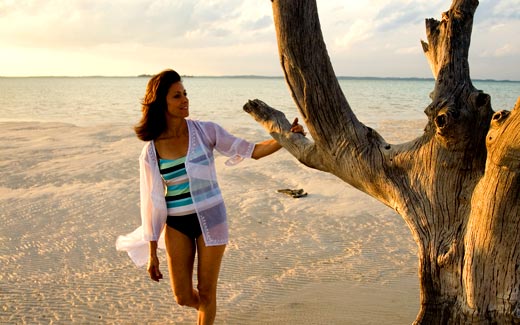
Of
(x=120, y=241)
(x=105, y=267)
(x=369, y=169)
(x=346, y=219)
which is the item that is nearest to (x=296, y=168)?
(x=346, y=219)

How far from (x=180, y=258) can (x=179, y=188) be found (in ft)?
1.68

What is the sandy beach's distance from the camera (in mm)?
5297

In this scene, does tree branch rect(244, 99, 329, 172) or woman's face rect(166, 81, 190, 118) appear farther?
woman's face rect(166, 81, 190, 118)

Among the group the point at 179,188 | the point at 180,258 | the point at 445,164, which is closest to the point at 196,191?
the point at 179,188

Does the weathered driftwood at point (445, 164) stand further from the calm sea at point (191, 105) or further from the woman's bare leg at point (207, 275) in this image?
the calm sea at point (191, 105)

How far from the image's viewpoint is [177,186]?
3803 millimetres

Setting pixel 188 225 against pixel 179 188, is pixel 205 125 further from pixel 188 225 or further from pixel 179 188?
pixel 188 225

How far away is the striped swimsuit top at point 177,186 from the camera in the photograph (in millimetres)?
3766

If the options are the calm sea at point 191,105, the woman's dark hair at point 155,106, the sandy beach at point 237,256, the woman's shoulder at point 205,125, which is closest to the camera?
the woman's dark hair at point 155,106

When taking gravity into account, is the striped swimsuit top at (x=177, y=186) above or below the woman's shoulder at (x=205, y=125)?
below

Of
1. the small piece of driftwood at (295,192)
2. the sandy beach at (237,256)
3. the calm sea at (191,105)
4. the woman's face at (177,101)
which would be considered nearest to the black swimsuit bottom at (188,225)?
the woman's face at (177,101)

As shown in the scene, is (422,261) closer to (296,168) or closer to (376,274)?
(376,274)

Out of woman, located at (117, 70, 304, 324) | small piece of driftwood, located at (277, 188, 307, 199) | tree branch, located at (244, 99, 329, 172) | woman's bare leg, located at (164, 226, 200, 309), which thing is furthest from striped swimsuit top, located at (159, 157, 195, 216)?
small piece of driftwood, located at (277, 188, 307, 199)

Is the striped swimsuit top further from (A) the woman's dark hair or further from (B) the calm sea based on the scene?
(B) the calm sea
